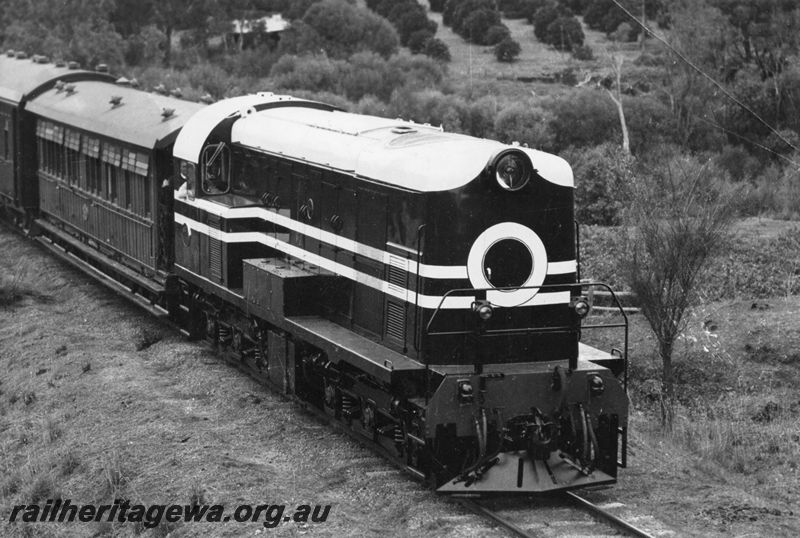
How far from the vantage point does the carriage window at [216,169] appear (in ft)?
54.7

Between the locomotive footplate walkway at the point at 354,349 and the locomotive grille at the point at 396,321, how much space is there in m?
0.19

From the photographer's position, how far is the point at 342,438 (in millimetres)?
13516

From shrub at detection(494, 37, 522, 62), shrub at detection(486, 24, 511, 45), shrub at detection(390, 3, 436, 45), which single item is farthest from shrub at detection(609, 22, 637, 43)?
shrub at detection(390, 3, 436, 45)

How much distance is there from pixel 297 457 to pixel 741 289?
1444 centimetres

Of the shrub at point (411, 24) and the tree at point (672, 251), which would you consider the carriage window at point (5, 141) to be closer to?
the tree at point (672, 251)

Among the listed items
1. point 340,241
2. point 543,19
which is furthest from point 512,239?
point 543,19

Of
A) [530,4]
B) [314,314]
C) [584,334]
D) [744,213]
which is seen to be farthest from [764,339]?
[530,4]

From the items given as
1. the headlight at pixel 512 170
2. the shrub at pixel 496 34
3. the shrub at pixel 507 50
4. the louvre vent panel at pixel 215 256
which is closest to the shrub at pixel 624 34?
the shrub at pixel 496 34

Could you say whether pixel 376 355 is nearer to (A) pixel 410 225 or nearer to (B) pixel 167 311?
(A) pixel 410 225

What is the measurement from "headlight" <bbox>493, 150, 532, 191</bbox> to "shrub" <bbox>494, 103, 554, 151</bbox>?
24.8 m

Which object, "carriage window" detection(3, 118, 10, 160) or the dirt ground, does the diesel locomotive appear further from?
"carriage window" detection(3, 118, 10, 160)

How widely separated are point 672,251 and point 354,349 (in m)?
8.06

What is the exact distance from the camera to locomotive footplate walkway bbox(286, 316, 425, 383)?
11.6m

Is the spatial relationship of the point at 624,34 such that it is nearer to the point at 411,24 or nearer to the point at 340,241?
the point at 411,24
